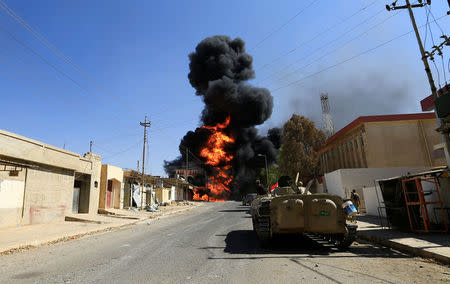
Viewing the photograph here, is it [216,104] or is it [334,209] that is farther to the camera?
[216,104]

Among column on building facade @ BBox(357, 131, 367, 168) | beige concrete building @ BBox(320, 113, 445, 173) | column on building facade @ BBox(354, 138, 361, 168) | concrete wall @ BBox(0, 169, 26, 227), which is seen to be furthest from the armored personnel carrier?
column on building facade @ BBox(354, 138, 361, 168)

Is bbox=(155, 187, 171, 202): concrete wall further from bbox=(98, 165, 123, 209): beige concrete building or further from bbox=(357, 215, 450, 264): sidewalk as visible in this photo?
bbox=(357, 215, 450, 264): sidewalk

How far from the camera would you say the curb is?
5684 mm

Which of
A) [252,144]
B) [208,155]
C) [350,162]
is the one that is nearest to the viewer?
[350,162]

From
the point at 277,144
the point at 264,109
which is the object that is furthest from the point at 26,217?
the point at 277,144

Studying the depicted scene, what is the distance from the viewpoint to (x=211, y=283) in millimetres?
4211

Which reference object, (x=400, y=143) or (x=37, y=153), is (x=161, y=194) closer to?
(x=37, y=153)

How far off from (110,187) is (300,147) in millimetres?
19780

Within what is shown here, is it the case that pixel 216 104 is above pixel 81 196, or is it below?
above

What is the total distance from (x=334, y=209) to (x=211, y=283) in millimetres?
3981

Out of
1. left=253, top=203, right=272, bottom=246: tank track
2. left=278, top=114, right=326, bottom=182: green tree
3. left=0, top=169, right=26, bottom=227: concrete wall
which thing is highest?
left=278, top=114, right=326, bottom=182: green tree

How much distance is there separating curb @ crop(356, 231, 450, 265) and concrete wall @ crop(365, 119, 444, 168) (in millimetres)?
16011

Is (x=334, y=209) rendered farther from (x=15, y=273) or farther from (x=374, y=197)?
(x=374, y=197)

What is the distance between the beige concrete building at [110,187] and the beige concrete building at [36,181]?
3806 millimetres
